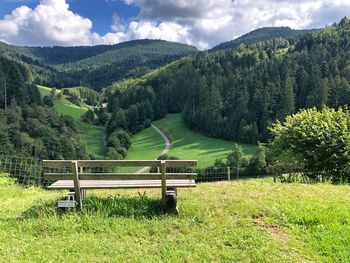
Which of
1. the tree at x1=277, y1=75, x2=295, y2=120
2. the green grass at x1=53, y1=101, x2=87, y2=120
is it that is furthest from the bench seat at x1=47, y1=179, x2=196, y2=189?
the green grass at x1=53, y1=101, x2=87, y2=120

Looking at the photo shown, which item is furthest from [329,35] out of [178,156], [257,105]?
[178,156]

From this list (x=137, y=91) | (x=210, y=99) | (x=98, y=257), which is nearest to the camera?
(x=98, y=257)

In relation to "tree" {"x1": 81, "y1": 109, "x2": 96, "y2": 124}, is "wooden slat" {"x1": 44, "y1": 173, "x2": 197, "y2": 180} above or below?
below

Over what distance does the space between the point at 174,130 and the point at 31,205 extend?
11523cm

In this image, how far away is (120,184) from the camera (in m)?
9.05

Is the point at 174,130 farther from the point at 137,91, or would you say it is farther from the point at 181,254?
the point at 181,254

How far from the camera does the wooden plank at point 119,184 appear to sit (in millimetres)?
8859

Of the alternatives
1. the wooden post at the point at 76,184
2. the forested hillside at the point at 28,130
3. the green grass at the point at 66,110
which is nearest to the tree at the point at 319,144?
the wooden post at the point at 76,184

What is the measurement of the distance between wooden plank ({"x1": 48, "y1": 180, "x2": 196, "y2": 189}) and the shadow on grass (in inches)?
14.8

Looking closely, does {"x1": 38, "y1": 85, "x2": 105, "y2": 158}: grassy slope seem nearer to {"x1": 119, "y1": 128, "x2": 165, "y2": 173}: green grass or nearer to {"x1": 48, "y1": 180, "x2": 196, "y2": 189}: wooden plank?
{"x1": 119, "y1": 128, "x2": 165, "y2": 173}: green grass

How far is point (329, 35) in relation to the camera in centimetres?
15312

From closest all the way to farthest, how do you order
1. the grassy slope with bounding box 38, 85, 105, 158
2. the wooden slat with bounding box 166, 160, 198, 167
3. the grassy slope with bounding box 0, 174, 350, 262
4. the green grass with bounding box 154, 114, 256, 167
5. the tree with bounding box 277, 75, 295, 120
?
the grassy slope with bounding box 0, 174, 350, 262, the wooden slat with bounding box 166, 160, 198, 167, the green grass with bounding box 154, 114, 256, 167, the grassy slope with bounding box 38, 85, 105, 158, the tree with bounding box 277, 75, 295, 120

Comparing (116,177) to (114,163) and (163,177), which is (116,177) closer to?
(114,163)

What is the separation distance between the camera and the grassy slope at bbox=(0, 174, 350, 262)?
6.71 meters
